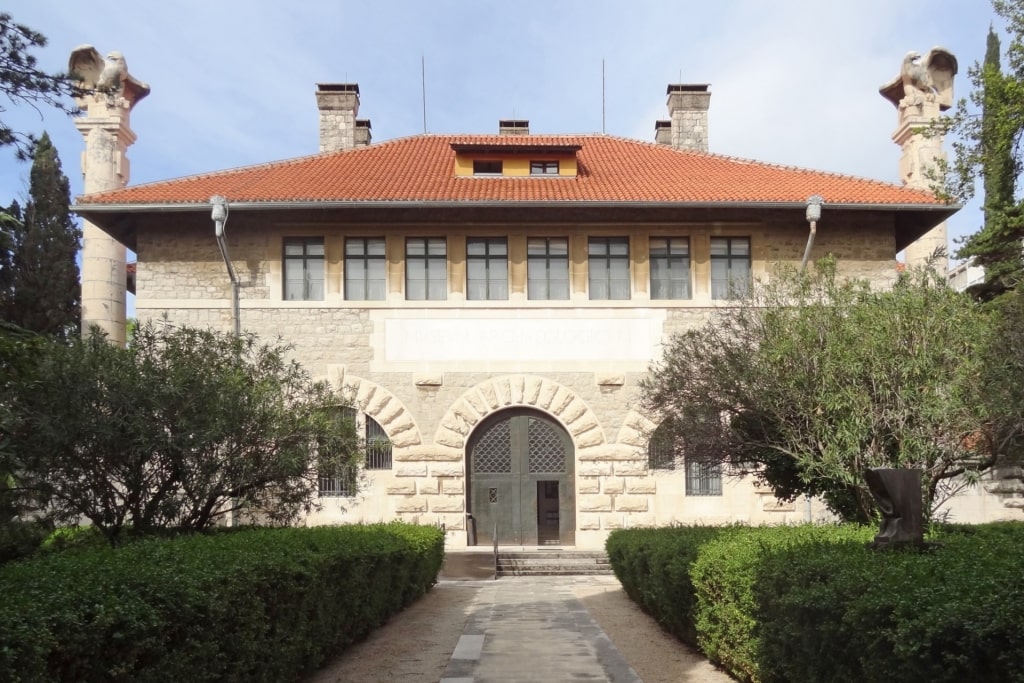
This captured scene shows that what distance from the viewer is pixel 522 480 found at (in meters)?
21.2

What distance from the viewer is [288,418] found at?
41.1ft

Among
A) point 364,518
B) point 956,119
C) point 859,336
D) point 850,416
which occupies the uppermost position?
point 956,119

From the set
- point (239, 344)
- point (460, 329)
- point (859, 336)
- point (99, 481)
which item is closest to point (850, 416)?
point (859, 336)

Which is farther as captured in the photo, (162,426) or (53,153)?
(53,153)

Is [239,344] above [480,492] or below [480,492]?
above

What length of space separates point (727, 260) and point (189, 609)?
17.6m

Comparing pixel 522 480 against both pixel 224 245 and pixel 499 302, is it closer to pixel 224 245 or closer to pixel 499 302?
pixel 499 302

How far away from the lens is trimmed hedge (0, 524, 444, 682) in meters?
4.41

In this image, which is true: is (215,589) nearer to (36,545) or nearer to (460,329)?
(36,545)

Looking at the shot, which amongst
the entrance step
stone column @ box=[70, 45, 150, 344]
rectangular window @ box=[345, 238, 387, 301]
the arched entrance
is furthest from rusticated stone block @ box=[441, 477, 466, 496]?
stone column @ box=[70, 45, 150, 344]

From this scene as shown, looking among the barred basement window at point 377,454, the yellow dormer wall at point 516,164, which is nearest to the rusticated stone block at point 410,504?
the barred basement window at point 377,454

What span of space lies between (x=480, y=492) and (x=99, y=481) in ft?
34.8

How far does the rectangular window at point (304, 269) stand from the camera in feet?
69.6

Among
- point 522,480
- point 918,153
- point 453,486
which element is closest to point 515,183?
point 522,480
